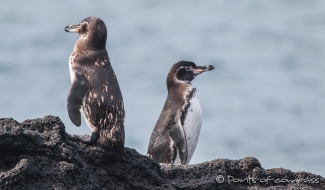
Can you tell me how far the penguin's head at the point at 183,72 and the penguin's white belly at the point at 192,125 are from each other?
1.52ft

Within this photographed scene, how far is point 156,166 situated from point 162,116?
177 inches

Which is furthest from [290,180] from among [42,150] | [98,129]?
[42,150]

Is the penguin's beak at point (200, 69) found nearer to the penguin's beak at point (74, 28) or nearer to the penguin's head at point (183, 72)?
the penguin's head at point (183, 72)

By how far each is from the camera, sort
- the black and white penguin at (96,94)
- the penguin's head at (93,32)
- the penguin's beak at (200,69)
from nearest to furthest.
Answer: the black and white penguin at (96,94)
the penguin's head at (93,32)
the penguin's beak at (200,69)

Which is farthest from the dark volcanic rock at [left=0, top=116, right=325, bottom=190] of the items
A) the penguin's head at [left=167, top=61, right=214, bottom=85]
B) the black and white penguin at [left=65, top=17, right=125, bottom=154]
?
the penguin's head at [left=167, top=61, right=214, bottom=85]

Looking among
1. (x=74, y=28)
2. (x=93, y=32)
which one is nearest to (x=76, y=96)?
(x=93, y=32)

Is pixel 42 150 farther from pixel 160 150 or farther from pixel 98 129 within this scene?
pixel 160 150

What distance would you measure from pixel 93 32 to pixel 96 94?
941mm

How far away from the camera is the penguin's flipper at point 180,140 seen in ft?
30.3

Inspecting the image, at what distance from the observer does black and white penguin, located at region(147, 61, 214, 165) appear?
9.28m

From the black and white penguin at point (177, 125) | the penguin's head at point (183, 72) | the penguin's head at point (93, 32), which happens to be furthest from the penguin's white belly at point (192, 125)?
the penguin's head at point (93, 32)

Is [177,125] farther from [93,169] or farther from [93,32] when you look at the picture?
[93,169]

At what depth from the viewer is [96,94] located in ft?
19.9

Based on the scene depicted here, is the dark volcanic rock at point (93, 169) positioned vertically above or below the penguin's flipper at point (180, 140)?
below
